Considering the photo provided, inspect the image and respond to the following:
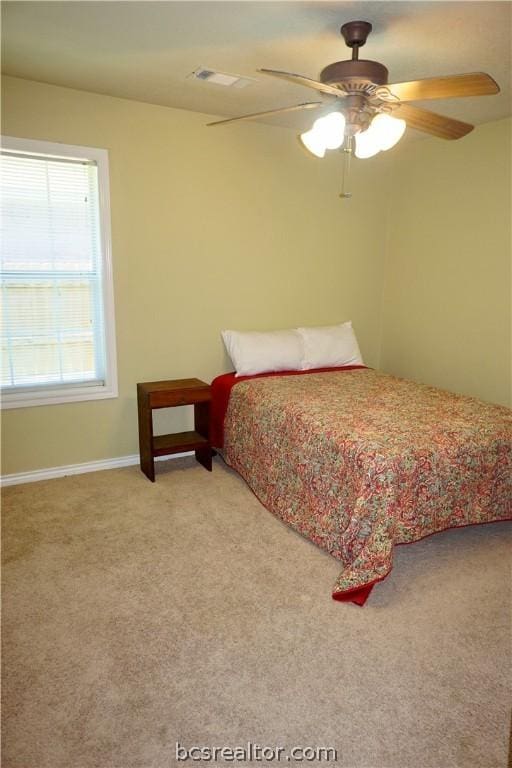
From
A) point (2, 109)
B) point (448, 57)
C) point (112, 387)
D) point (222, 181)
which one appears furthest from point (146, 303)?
point (448, 57)

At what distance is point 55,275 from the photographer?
321 centimetres

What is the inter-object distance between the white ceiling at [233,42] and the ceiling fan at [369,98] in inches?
7.6

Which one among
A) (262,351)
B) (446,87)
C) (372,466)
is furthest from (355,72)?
(262,351)

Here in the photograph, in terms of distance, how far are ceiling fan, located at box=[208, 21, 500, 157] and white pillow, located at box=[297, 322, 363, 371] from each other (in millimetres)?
1722

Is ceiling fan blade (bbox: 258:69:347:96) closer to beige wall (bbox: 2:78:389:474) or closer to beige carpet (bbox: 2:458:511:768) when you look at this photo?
beige wall (bbox: 2:78:389:474)

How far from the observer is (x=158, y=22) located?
2.13 meters

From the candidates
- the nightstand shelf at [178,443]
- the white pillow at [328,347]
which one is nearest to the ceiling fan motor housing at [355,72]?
the white pillow at [328,347]

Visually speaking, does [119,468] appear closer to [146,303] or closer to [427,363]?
[146,303]

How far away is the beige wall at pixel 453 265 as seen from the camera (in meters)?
3.55

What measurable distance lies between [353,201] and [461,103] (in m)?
1.23

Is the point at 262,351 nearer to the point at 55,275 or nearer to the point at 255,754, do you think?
the point at 55,275

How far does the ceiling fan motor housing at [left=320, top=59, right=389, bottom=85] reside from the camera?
1.92 meters

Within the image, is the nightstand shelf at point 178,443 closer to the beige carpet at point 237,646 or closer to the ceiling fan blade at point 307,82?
the beige carpet at point 237,646

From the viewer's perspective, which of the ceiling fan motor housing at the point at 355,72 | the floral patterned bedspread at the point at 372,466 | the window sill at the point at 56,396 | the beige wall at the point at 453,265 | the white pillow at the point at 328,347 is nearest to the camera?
the ceiling fan motor housing at the point at 355,72
